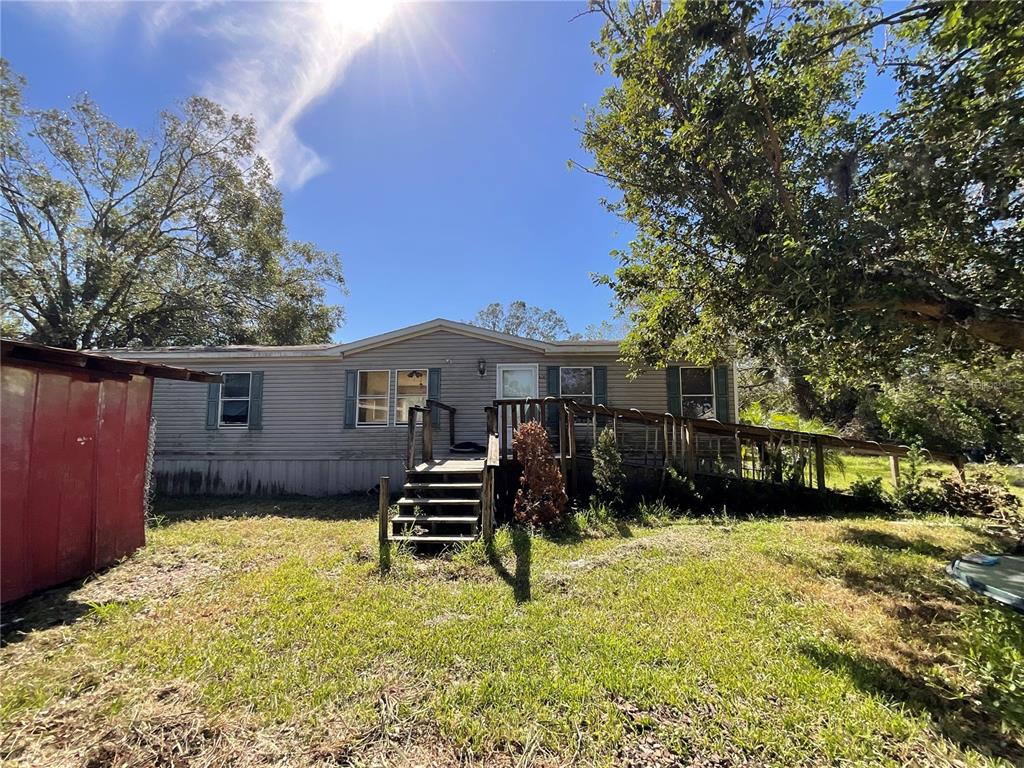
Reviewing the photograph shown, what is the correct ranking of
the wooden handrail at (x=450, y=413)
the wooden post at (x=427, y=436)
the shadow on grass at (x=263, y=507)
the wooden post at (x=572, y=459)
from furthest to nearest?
the wooden handrail at (x=450, y=413) → the shadow on grass at (x=263, y=507) → the wooden post at (x=572, y=459) → the wooden post at (x=427, y=436)

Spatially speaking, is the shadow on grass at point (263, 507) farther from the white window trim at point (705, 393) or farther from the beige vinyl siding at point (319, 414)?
the white window trim at point (705, 393)

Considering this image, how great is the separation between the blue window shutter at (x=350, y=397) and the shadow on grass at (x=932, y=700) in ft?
31.5

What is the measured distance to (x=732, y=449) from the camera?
9.45 metres

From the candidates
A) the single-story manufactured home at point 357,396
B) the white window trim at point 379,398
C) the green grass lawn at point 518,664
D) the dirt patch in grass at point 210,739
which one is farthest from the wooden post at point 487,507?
the white window trim at point 379,398

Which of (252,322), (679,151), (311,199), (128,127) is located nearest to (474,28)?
(679,151)

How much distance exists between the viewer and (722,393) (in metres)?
9.82

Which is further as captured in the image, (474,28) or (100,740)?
(474,28)

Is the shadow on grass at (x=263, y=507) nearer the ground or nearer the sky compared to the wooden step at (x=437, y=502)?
nearer the ground

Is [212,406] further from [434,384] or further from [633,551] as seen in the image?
[633,551]

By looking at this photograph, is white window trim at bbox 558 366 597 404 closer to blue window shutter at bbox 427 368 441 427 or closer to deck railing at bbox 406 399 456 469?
blue window shutter at bbox 427 368 441 427

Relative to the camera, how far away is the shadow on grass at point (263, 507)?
26.1ft

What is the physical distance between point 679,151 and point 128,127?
22202 millimetres

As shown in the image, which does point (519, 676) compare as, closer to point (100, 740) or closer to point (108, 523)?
point (100, 740)

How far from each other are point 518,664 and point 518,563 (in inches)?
78.9
